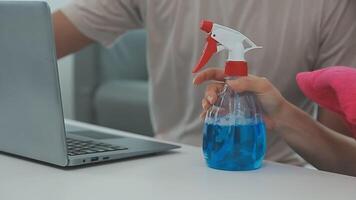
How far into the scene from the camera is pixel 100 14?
135 centimetres

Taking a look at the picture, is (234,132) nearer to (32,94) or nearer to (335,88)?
(335,88)

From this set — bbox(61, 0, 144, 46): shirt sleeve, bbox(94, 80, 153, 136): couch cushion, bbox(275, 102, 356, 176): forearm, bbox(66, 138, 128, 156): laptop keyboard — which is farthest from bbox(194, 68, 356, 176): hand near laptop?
bbox(94, 80, 153, 136): couch cushion

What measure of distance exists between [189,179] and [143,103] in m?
1.86

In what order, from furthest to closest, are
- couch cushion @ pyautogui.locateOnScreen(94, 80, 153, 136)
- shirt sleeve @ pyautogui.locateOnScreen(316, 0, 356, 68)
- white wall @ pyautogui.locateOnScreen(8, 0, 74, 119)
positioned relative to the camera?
1. white wall @ pyautogui.locateOnScreen(8, 0, 74, 119)
2. couch cushion @ pyautogui.locateOnScreen(94, 80, 153, 136)
3. shirt sleeve @ pyautogui.locateOnScreen(316, 0, 356, 68)

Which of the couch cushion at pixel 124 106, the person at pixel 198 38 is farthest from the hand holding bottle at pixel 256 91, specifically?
the couch cushion at pixel 124 106

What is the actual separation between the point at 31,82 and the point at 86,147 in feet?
0.56

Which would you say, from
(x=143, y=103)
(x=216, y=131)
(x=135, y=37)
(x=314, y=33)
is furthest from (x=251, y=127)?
(x=135, y=37)

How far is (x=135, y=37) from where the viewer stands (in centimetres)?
292

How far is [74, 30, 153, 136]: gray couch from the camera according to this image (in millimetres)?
2770

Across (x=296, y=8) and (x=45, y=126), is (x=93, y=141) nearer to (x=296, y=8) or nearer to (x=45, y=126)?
(x=45, y=126)

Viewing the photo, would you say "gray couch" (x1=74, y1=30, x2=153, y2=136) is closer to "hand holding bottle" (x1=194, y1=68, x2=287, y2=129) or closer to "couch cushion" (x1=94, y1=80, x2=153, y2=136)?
"couch cushion" (x1=94, y1=80, x2=153, y2=136)

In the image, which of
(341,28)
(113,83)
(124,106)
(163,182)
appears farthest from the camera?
(113,83)

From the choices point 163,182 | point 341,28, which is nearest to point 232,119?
point 163,182

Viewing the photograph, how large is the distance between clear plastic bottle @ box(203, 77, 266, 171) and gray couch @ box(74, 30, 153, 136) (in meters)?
1.85
